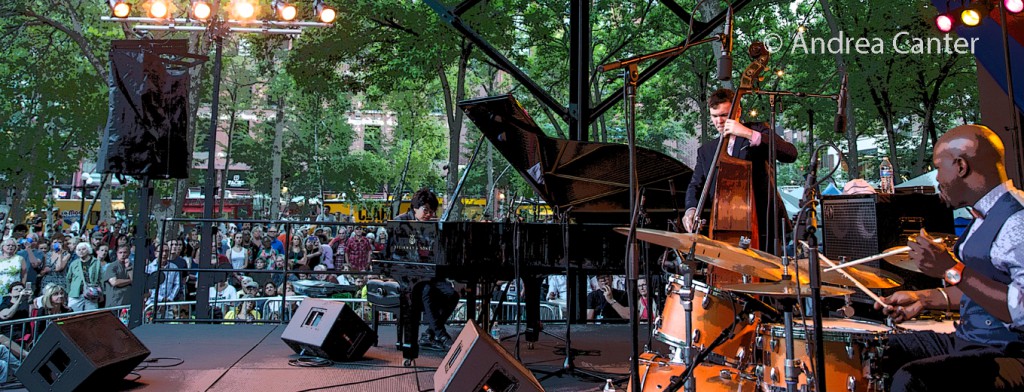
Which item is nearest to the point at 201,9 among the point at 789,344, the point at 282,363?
the point at 282,363

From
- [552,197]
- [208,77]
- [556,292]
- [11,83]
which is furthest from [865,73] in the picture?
[11,83]

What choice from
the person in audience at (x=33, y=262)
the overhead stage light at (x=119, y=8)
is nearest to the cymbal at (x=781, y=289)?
the overhead stage light at (x=119, y=8)

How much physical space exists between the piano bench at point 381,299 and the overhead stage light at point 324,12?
4.20 metres

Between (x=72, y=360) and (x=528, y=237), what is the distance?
3.26 m

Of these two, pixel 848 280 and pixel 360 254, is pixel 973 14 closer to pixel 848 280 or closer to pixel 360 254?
pixel 848 280

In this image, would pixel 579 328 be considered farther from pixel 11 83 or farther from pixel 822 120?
pixel 11 83

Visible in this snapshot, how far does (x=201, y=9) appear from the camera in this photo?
9266mm

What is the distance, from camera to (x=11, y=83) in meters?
20.7

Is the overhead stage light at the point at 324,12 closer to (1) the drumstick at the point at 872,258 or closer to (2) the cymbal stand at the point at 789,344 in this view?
(2) the cymbal stand at the point at 789,344

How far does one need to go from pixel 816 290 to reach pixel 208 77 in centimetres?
2332

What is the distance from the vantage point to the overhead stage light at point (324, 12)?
9.73 m

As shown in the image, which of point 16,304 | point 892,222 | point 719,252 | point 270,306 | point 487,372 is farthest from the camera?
point 270,306

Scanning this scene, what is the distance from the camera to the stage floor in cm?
498

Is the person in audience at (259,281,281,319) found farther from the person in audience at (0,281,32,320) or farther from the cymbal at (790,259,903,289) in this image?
the cymbal at (790,259,903,289)
